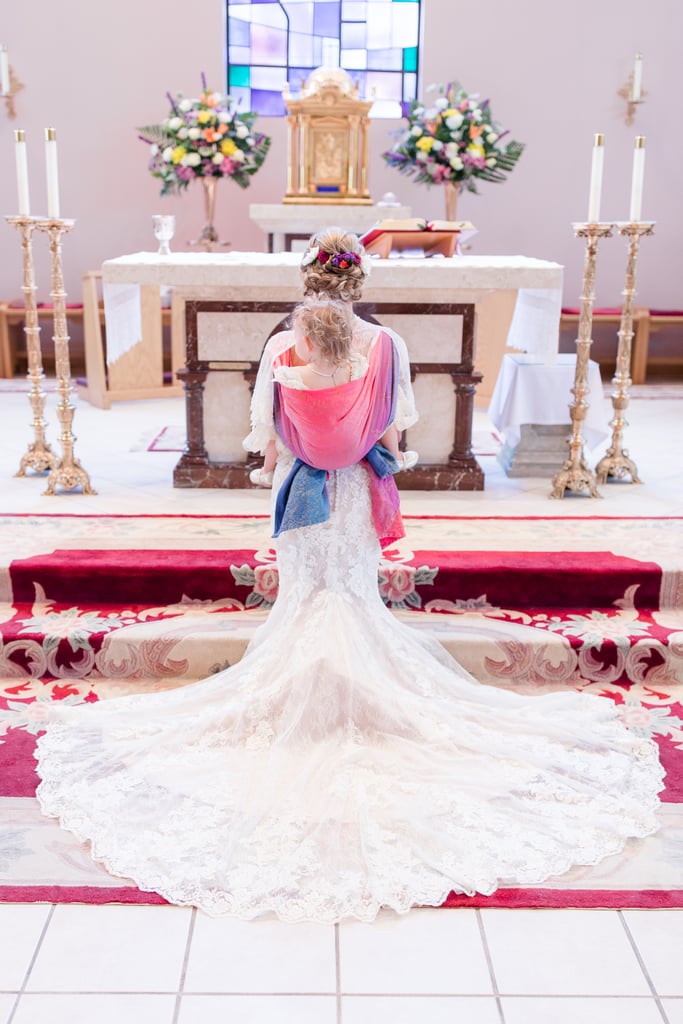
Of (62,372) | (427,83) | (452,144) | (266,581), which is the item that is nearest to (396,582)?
A: (266,581)

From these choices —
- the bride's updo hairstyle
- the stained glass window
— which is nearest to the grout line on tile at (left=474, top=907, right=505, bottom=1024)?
the bride's updo hairstyle

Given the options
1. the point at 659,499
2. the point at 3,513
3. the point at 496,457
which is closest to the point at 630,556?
the point at 659,499

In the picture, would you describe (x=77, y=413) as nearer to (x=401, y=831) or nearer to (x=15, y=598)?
(x=15, y=598)

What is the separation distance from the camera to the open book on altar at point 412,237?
18.0ft

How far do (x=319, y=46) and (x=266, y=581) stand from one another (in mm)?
6706

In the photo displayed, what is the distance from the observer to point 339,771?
121 inches

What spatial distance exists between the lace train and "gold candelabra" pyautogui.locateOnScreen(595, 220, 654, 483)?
91.9 inches

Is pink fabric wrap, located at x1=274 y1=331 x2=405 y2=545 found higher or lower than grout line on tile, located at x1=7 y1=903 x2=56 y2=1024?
higher

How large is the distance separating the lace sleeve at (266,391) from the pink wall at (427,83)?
6674 millimetres

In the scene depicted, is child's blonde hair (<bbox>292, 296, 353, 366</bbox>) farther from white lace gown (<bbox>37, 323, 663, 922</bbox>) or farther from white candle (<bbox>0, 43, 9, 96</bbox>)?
white candle (<bbox>0, 43, 9, 96</bbox>)

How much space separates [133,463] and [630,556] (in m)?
2.95

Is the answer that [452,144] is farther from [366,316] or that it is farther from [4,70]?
[4,70]

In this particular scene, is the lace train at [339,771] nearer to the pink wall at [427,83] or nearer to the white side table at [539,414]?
the white side table at [539,414]

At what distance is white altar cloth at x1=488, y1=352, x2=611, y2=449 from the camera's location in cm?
581
